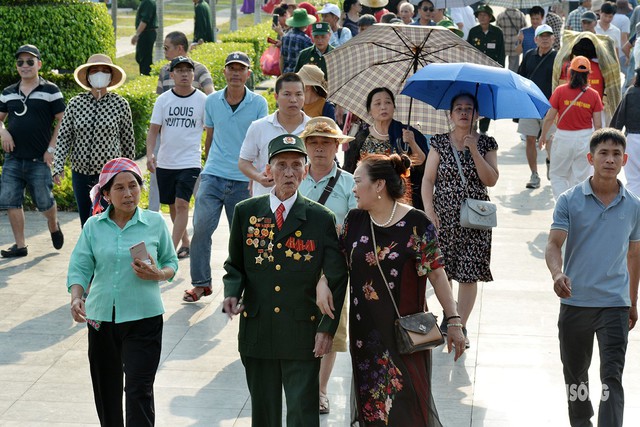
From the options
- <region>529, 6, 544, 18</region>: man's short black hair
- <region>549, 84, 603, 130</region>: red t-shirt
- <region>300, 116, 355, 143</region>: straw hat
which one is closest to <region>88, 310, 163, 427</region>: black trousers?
<region>300, 116, 355, 143</region>: straw hat

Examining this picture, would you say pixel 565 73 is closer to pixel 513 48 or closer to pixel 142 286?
pixel 513 48

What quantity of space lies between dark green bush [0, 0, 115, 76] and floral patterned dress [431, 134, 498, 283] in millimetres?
8390

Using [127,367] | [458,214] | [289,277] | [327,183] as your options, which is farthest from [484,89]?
[127,367]

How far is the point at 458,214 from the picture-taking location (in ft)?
28.5

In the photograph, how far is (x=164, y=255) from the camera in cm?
681

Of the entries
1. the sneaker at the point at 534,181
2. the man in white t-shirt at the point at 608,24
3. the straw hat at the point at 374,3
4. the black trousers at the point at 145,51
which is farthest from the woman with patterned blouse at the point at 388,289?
the black trousers at the point at 145,51

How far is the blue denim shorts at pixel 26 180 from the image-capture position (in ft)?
37.6

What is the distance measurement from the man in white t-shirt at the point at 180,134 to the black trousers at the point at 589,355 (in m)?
4.72

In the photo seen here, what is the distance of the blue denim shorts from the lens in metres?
11.5

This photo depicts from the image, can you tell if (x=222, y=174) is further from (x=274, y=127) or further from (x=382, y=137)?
(x=382, y=137)

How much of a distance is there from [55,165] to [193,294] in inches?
67.1

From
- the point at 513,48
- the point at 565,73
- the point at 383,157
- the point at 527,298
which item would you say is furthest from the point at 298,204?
the point at 513,48

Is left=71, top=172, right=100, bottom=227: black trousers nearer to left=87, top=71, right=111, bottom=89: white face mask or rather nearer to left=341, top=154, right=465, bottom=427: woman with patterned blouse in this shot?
left=87, top=71, right=111, bottom=89: white face mask

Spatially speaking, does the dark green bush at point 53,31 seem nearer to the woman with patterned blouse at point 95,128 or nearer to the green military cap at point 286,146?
the woman with patterned blouse at point 95,128
